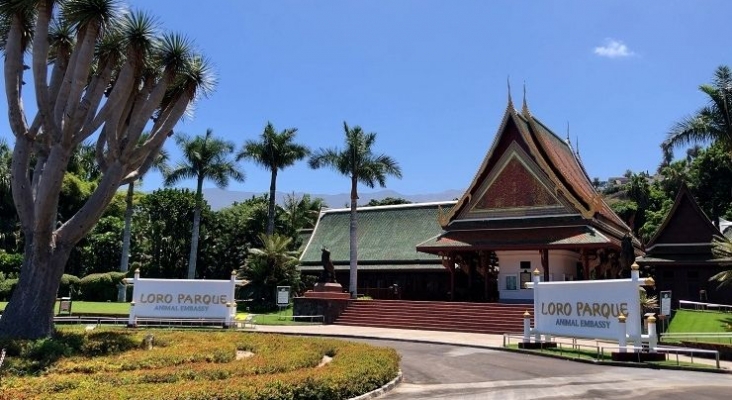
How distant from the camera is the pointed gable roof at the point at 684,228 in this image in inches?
1260

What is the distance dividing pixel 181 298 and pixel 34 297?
39.4 ft

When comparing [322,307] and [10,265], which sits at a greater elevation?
[10,265]

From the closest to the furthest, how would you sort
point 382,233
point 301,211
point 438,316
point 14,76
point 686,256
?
point 14,76, point 438,316, point 686,256, point 382,233, point 301,211

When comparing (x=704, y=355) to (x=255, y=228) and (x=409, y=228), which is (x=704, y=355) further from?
(x=255, y=228)

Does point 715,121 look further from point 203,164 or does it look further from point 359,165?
point 203,164

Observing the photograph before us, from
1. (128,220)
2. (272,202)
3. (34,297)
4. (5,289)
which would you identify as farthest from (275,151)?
(34,297)

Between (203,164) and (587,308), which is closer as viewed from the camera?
(587,308)

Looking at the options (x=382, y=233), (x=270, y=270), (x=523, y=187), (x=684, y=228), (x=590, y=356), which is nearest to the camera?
(x=590, y=356)

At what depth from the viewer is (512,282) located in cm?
3369

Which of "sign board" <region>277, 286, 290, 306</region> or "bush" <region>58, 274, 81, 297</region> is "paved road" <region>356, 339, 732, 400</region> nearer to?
"sign board" <region>277, 286, 290, 306</region>

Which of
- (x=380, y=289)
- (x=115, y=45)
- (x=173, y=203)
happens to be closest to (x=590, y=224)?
(x=380, y=289)

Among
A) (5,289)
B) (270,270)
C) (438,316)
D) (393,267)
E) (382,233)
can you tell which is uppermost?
(382,233)

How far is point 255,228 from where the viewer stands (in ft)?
156

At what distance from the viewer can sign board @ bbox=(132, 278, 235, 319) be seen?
25797mm
